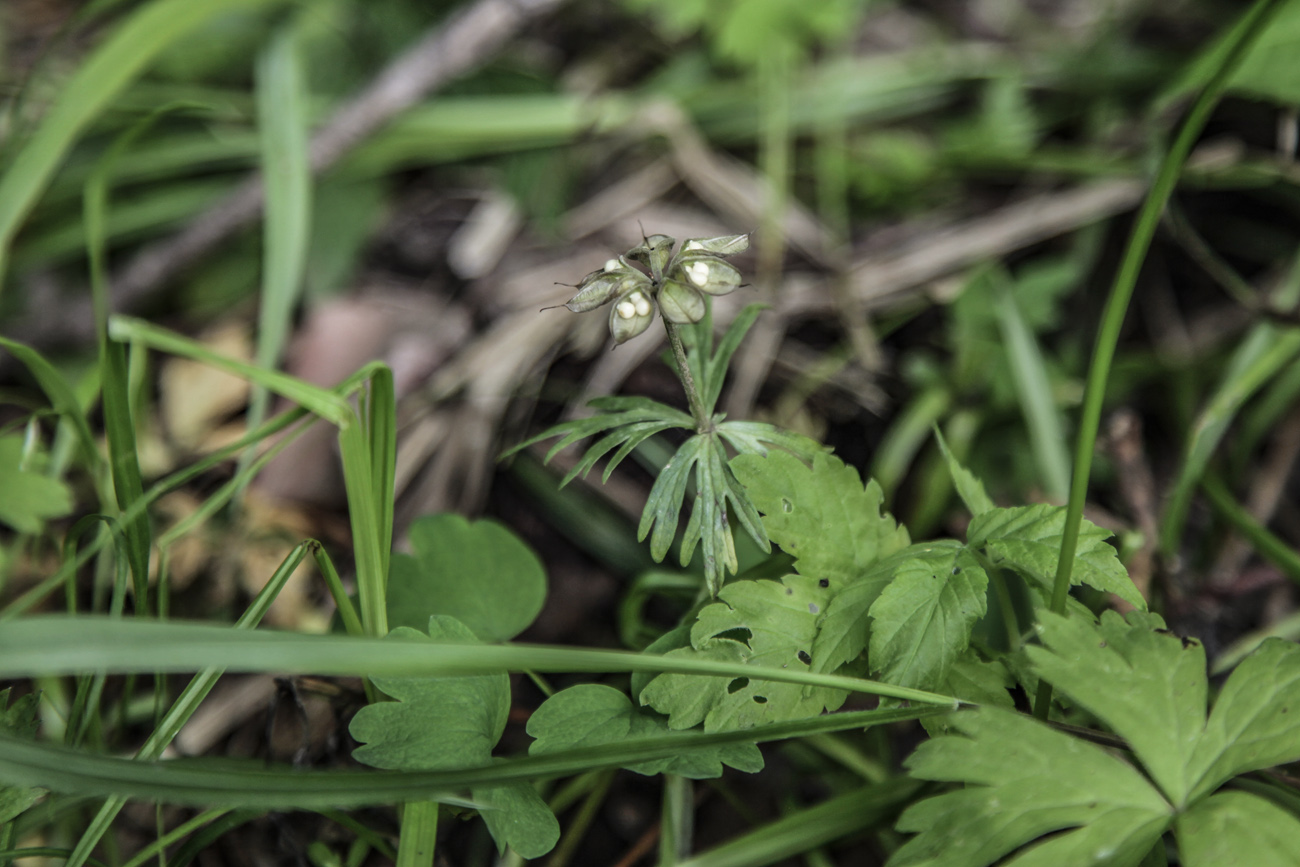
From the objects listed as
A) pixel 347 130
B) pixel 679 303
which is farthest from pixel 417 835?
pixel 347 130

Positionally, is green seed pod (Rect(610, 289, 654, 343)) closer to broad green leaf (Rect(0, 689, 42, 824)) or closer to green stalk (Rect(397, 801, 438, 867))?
broad green leaf (Rect(0, 689, 42, 824))

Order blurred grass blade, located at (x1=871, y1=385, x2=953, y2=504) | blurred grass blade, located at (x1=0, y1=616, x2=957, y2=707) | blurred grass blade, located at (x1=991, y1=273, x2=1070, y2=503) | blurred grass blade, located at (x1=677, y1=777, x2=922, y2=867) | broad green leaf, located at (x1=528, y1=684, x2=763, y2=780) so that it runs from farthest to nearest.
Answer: blurred grass blade, located at (x1=871, y1=385, x2=953, y2=504)
blurred grass blade, located at (x1=991, y1=273, x2=1070, y2=503)
blurred grass blade, located at (x1=677, y1=777, x2=922, y2=867)
broad green leaf, located at (x1=528, y1=684, x2=763, y2=780)
blurred grass blade, located at (x1=0, y1=616, x2=957, y2=707)

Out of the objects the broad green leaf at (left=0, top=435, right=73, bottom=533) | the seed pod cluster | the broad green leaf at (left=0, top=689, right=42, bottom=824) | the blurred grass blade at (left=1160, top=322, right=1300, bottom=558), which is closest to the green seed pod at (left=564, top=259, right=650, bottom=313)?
the seed pod cluster

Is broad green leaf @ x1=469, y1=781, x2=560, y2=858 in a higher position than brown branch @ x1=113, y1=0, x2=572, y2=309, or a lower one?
lower

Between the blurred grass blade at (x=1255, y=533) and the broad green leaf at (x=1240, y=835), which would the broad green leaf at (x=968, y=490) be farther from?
the blurred grass blade at (x=1255, y=533)

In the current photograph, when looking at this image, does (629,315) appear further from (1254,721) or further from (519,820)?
(1254,721)

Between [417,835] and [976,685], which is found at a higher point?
[976,685]
